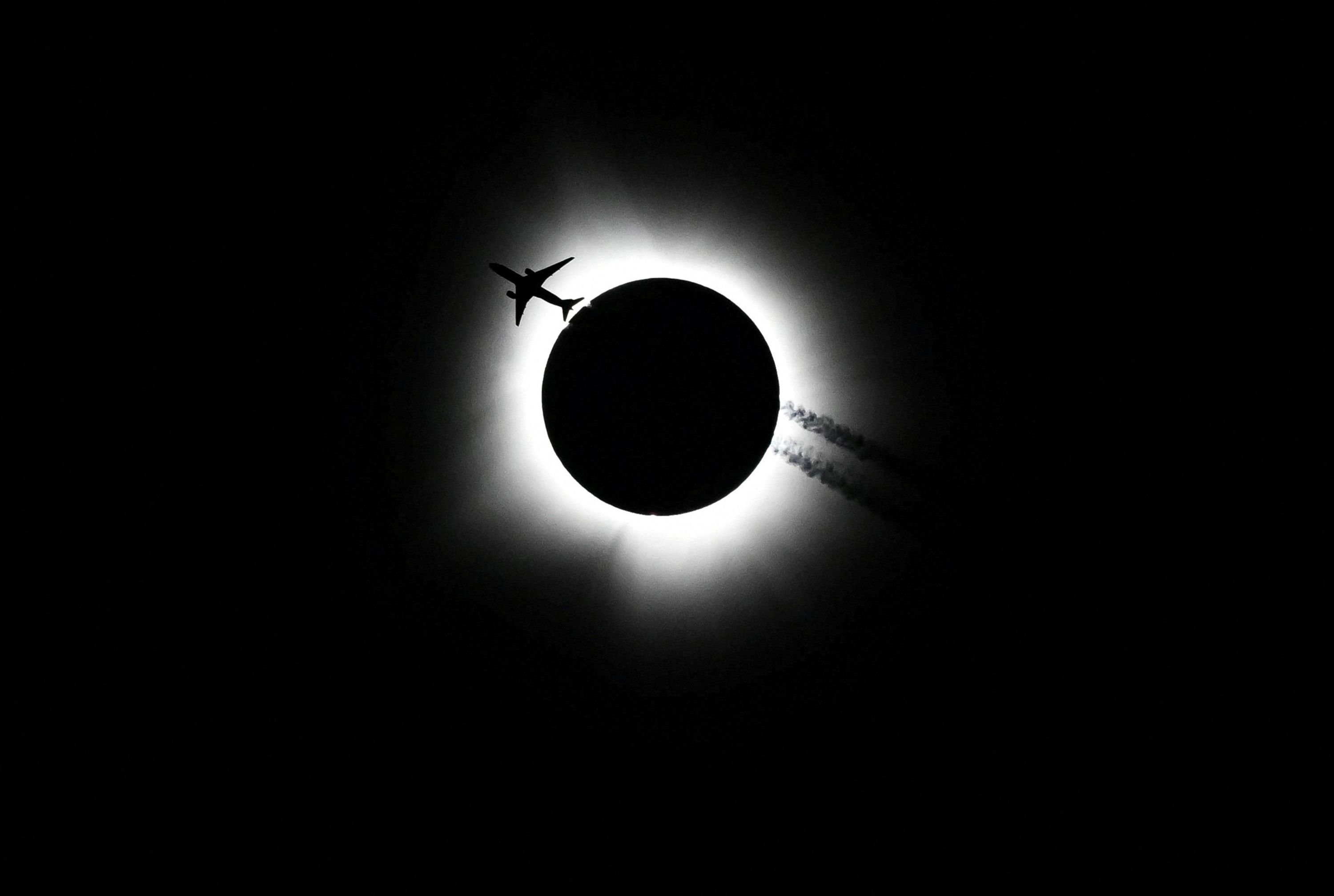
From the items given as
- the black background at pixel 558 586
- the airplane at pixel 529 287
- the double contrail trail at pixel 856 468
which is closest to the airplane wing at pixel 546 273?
the airplane at pixel 529 287

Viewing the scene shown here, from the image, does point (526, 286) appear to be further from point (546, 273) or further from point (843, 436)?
point (843, 436)

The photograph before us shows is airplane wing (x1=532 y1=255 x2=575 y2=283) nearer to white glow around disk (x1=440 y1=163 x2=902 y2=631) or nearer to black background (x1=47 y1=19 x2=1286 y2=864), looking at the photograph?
white glow around disk (x1=440 y1=163 x2=902 y2=631)

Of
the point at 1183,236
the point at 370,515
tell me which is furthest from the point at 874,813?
the point at 1183,236

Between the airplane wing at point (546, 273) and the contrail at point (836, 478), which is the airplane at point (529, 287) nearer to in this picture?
the airplane wing at point (546, 273)

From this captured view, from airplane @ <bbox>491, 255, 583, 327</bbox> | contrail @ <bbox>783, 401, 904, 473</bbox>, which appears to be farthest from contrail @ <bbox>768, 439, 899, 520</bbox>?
airplane @ <bbox>491, 255, 583, 327</bbox>

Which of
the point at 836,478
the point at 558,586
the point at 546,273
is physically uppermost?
the point at 546,273

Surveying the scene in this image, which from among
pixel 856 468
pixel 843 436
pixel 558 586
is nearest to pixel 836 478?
pixel 856 468
